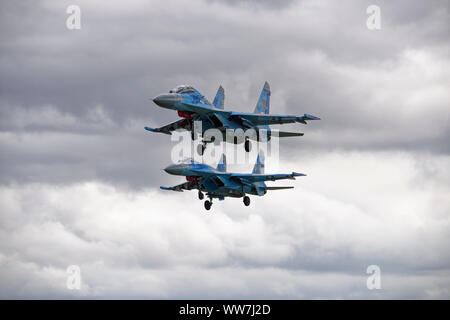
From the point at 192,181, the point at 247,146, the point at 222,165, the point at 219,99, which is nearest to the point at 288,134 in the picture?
the point at 247,146

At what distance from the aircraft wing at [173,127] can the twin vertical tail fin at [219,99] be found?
15.6 feet

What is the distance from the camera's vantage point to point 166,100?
211 ft

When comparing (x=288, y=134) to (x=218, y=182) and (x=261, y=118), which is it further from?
(x=218, y=182)

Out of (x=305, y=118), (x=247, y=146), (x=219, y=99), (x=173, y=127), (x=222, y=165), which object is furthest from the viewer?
(x=222, y=165)

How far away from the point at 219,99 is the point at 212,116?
633 centimetres

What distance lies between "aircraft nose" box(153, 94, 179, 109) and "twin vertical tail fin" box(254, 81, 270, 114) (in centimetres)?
1733

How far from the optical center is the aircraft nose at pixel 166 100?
210 feet

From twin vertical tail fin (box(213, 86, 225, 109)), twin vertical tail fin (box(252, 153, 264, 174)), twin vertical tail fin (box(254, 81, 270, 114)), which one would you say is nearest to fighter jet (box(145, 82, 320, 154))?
twin vertical tail fin (box(213, 86, 225, 109))

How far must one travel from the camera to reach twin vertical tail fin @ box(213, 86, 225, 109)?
2972 inches

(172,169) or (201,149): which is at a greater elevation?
(201,149)

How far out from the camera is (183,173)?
7719cm

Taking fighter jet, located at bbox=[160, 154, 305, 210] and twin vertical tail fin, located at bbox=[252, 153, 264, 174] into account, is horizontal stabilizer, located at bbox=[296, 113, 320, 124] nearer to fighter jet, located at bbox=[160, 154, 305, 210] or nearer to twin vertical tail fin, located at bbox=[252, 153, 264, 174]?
fighter jet, located at bbox=[160, 154, 305, 210]
